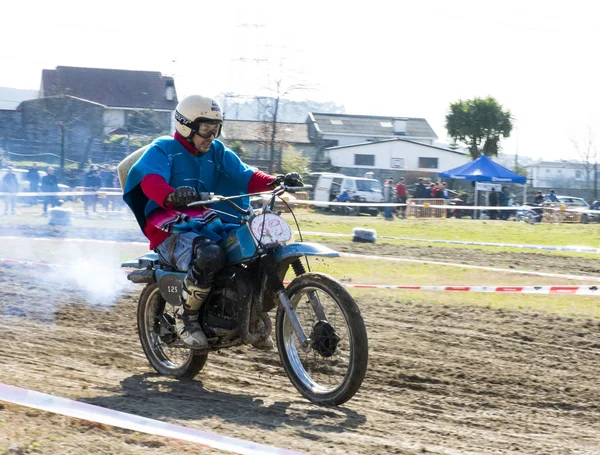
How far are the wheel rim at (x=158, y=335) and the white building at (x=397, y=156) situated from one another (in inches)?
1970

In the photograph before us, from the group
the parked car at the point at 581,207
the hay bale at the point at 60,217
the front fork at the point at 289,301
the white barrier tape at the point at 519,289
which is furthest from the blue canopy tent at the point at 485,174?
the front fork at the point at 289,301

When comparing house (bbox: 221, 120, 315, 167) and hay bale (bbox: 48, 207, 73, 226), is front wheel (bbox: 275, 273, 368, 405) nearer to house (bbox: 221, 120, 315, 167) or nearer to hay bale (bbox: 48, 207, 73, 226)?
hay bale (bbox: 48, 207, 73, 226)

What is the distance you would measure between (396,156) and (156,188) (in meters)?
53.7

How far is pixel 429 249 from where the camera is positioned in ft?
55.8

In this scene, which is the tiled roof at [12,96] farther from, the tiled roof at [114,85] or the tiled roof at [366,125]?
the tiled roof at [366,125]

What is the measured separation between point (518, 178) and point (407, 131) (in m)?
31.8

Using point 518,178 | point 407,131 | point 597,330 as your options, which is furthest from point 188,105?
point 407,131

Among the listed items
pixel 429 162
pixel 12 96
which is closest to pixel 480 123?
pixel 429 162

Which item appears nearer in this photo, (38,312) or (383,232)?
(38,312)

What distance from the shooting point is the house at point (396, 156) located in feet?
186

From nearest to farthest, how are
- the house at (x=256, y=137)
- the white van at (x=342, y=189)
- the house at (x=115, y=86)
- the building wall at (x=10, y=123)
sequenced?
the building wall at (x=10, y=123), the house at (x=256, y=137), the white van at (x=342, y=189), the house at (x=115, y=86)

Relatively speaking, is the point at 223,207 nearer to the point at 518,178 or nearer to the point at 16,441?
the point at 16,441

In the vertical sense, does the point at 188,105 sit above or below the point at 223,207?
above

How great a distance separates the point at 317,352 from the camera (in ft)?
18.0
